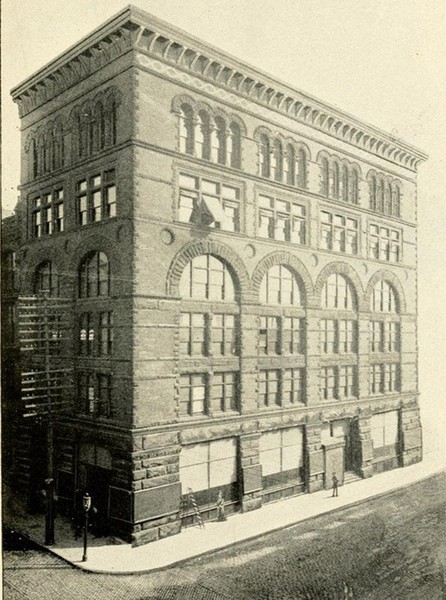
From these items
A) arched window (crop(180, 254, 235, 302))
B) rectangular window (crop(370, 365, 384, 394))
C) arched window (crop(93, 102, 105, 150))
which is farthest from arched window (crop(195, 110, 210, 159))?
rectangular window (crop(370, 365, 384, 394))

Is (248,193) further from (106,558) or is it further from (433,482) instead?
(433,482)

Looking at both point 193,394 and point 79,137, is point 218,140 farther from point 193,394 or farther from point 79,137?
point 193,394

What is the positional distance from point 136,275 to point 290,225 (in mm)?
6853

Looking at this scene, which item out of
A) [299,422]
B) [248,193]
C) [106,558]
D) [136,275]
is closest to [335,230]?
[248,193]

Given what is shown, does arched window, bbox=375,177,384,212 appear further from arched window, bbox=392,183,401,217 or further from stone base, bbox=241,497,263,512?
stone base, bbox=241,497,263,512

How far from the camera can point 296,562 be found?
1502 centimetres

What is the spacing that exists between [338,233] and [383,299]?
3833 millimetres

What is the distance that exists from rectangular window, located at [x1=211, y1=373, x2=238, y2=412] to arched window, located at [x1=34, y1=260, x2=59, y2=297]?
6.09 meters

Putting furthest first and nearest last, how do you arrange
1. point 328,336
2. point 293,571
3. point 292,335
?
1. point 328,336
2. point 292,335
3. point 293,571

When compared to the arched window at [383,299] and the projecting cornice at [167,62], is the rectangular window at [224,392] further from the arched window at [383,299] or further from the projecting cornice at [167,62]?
the projecting cornice at [167,62]

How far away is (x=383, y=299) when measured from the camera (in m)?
22.6

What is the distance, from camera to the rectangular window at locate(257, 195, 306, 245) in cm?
1923

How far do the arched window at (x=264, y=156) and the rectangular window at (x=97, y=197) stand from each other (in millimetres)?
5558

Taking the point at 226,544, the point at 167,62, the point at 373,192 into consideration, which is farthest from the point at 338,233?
the point at 226,544
